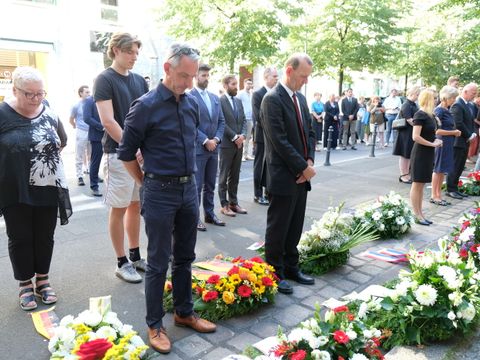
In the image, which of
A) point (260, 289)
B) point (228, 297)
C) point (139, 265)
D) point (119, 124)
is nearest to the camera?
point (228, 297)

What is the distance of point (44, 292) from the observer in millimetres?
3955

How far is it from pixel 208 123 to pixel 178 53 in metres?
3.11

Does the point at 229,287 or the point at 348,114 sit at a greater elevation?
the point at 348,114

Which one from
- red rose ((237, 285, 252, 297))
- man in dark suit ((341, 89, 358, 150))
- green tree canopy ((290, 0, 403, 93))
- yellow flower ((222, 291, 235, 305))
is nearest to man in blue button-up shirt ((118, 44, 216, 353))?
yellow flower ((222, 291, 235, 305))

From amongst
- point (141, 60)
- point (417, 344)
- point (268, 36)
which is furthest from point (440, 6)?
point (141, 60)

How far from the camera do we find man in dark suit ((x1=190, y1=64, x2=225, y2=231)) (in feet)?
19.2

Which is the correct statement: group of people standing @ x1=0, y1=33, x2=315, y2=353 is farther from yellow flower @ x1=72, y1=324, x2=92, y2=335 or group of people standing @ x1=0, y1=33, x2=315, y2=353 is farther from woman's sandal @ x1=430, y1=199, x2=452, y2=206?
woman's sandal @ x1=430, y1=199, x2=452, y2=206

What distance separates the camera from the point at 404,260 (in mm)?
5043

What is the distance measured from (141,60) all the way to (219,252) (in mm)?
16308

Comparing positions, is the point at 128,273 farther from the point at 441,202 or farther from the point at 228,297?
the point at 441,202

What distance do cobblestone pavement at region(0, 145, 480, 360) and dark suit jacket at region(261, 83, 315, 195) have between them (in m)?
1.04

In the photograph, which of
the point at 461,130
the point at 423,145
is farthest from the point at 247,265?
the point at 461,130

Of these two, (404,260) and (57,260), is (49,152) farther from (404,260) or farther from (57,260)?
(404,260)

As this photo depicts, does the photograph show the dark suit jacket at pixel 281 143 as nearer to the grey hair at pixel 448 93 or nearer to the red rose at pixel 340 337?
the red rose at pixel 340 337
